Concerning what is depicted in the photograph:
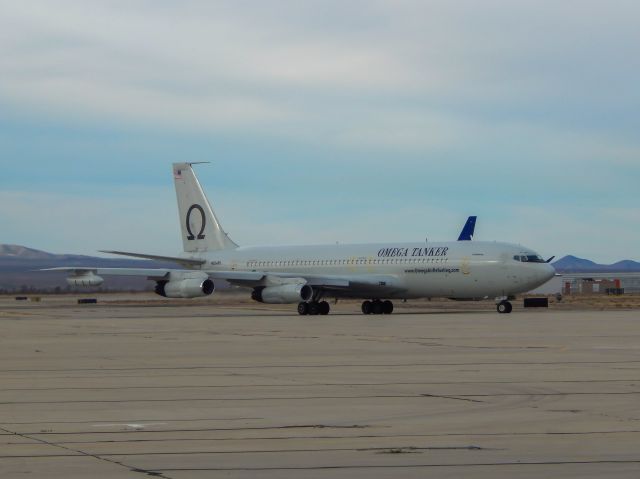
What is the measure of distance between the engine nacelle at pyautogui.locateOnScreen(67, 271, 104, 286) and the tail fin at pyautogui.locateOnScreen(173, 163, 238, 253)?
11.1 metres

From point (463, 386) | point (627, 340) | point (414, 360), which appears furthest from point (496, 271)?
point (463, 386)

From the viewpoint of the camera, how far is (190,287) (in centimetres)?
5706

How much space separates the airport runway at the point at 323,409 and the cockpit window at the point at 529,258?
24.8 metres

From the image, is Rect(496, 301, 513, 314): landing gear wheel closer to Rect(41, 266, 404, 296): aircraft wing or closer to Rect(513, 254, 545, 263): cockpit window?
Rect(513, 254, 545, 263): cockpit window

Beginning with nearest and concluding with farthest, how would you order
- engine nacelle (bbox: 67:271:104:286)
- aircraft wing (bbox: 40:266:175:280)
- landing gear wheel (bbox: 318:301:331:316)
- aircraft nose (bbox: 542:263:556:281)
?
aircraft nose (bbox: 542:263:556:281) < landing gear wheel (bbox: 318:301:331:316) < aircraft wing (bbox: 40:266:175:280) < engine nacelle (bbox: 67:271:104:286)

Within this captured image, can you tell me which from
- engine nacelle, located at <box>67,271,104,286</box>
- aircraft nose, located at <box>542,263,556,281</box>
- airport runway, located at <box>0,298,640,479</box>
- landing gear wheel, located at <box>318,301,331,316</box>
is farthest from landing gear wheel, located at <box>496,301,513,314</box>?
airport runway, located at <box>0,298,640,479</box>

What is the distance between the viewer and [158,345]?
29.4m

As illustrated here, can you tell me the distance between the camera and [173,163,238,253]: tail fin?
226 feet

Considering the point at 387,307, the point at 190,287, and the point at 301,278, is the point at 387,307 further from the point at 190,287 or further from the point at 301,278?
the point at 190,287

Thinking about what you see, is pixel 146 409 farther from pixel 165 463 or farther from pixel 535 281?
pixel 535 281

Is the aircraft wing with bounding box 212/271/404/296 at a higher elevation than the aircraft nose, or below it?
below

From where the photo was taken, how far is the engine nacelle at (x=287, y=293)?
186 ft

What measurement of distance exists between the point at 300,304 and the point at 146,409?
42593 millimetres

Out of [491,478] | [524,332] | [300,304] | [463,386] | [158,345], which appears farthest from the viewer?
[300,304]
